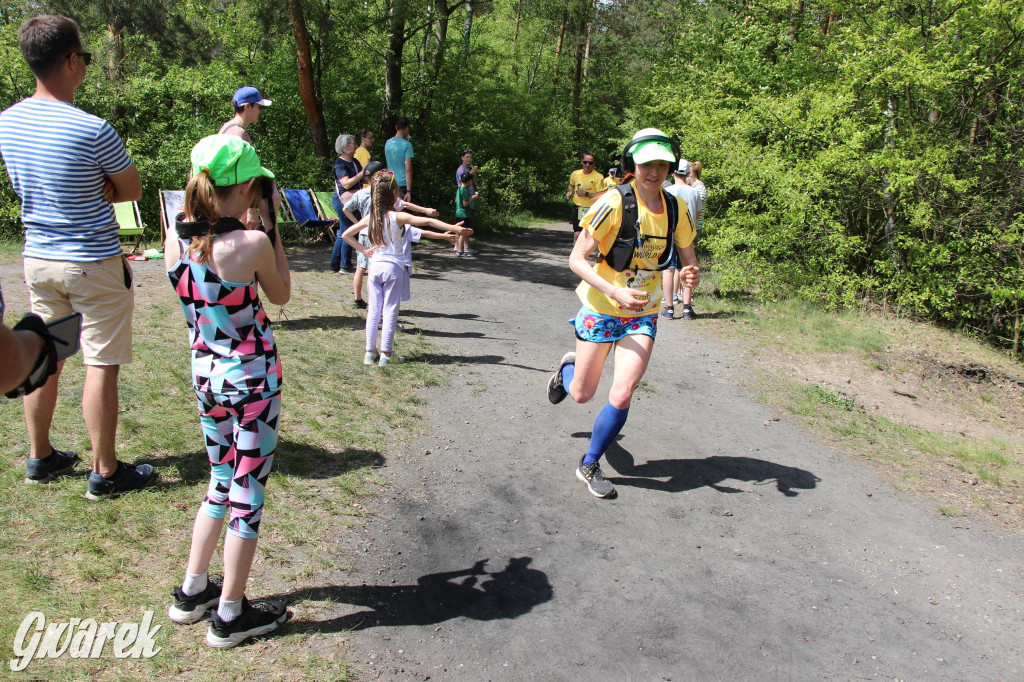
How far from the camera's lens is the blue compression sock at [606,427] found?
183 inches

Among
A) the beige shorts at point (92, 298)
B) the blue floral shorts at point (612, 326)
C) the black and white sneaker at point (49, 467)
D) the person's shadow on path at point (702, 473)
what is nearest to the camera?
the beige shorts at point (92, 298)

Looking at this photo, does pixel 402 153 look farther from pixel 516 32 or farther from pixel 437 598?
pixel 516 32

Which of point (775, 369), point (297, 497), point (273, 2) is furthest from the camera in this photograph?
point (273, 2)

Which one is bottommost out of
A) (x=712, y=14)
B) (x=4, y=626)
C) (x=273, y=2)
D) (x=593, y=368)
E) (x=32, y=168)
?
(x=4, y=626)

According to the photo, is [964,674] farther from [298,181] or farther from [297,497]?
[298,181]

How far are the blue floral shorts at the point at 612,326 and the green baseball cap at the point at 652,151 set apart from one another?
3.11 ft

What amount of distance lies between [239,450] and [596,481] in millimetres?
2508

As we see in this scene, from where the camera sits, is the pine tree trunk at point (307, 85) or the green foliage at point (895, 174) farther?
the pine tree trunk at point (307, 85)

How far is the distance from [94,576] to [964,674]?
4.01 metres

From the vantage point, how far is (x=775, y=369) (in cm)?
798

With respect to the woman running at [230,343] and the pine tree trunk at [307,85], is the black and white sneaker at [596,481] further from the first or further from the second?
the pine tree trunk at [307,85]

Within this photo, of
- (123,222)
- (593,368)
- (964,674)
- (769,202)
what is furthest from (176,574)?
(769,202)

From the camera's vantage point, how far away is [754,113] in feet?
38.1

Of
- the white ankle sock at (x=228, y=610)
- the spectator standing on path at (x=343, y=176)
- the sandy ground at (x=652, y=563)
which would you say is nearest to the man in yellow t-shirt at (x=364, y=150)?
the spectator standing on path at (x=343, y=176)
